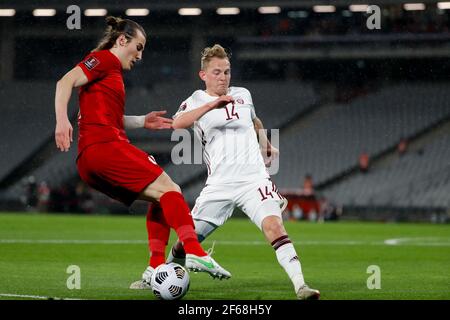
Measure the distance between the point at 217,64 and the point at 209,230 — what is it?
4.98 ft

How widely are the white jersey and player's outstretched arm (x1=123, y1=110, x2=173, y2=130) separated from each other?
Answer: 0.35 meters

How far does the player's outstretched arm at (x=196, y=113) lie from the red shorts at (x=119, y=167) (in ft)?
1.55

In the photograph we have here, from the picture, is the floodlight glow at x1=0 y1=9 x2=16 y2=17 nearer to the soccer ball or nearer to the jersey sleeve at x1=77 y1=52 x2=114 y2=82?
the jersey sleeve at x1=77 y1=52 x2=114 y2=82

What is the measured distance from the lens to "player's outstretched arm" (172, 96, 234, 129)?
6.98m

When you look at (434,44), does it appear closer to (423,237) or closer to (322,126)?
(322,126)

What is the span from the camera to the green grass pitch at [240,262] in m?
8.05

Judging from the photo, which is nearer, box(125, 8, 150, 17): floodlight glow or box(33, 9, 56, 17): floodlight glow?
box(125, 8, 150, 17): floodlight glow

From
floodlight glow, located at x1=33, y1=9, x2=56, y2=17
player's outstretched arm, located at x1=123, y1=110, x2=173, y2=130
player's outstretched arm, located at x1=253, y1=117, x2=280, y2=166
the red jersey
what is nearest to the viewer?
the red jersey

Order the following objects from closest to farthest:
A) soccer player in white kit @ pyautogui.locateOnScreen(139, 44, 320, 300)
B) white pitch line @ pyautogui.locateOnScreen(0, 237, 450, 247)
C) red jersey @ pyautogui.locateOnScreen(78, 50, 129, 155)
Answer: red jersey @ pyautogui.locateOnScreen(78, 50, 129, 155) < soccer player in white kit @ pyautogui.locateOnScreen(139, 44, 320, 300) < white pitch line @ pyautogui.locateOnScreen(0, 237, 450, 247)

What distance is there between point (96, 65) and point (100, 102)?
0.98 feet

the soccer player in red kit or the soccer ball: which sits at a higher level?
the soccer player in red kit

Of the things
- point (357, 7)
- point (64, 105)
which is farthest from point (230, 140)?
point (357, 7)

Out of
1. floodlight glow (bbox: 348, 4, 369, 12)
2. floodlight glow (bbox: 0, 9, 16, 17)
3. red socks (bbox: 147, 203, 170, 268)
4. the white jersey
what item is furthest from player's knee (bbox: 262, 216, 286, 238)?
floodlight glow (bbox: 0, 9, 16, 17)
